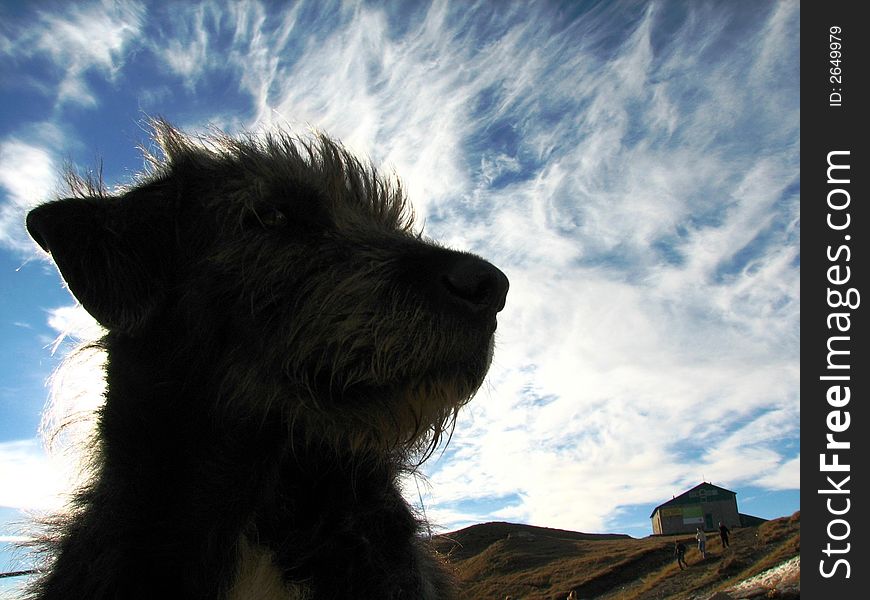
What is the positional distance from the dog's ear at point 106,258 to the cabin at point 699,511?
68.6m

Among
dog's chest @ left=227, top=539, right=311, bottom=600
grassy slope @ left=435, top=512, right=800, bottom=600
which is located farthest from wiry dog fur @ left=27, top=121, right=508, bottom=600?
grassy slope @ left=435, top=512, right=800, bottom=600

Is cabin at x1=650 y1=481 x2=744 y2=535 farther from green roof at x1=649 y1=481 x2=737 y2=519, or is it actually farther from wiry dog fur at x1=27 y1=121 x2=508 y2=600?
wiry dog fur at x1=27 y1=121 x2=508 y2=600

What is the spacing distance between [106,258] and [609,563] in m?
45.2

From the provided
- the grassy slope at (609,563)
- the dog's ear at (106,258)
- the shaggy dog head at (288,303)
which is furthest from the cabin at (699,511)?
the dog's ear at (106,258)

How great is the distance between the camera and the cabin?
63406 mm

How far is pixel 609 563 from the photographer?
1690 inches

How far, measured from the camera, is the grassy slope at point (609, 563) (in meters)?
32.0

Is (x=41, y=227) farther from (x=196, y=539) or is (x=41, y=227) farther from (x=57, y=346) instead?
(x=196, y=539)

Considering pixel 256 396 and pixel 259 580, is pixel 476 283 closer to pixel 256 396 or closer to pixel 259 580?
pixel 256 396

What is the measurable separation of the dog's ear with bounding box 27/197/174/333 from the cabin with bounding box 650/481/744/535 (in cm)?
6860

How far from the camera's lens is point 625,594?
3438cm

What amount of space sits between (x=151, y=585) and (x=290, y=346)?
1234mm

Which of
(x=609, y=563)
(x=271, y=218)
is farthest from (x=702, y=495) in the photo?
(x=271, y=218)

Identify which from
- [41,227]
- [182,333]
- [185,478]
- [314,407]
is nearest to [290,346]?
[314,407]
